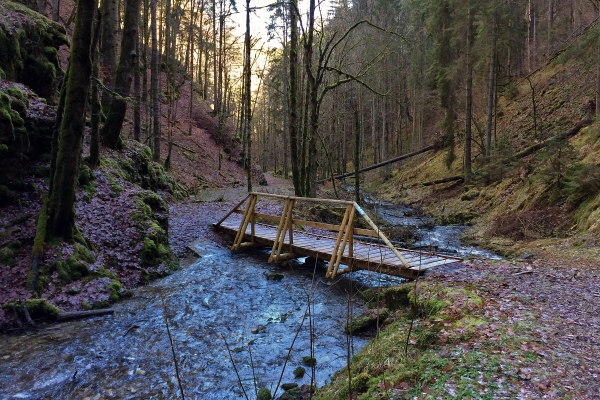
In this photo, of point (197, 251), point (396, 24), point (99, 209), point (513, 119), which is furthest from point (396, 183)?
point (99, 209)

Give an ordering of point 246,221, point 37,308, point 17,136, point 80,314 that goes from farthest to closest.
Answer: point 246,221 < point 17,136 < point 80,314 < point 37,308

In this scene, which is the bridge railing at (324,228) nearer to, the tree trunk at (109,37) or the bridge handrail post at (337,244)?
the bridge handrail post at (337,244)

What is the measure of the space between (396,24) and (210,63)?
1965 cm

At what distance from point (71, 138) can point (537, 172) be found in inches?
509

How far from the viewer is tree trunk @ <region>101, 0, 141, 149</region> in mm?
12242

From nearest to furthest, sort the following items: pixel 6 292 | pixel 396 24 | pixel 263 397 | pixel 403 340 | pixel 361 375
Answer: pixel 361 375 < pixel 263 397 < pixel 403 340 < pixel 6 292 < pixel 396 24

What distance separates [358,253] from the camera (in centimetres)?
868

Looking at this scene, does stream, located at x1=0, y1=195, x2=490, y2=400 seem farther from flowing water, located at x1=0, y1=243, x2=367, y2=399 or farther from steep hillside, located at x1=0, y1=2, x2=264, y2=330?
steep hillside, located at x1=0, y1=2, x2=264, y2=330

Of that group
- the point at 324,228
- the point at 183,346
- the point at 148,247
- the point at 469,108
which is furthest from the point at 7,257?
the point at 469,108

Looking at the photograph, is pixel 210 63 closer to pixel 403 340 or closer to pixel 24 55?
pixel 24 55

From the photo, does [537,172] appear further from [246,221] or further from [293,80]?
[246,221]

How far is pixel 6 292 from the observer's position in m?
6.03

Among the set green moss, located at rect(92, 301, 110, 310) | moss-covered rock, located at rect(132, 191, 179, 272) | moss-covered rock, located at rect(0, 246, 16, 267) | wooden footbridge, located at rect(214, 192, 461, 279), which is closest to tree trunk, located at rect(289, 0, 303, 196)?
wooden footbridge, located at rect(214, 192, 461, 279)

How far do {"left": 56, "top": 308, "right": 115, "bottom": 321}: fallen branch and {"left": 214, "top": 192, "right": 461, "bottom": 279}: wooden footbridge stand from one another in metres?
4.10
